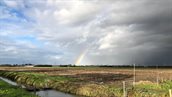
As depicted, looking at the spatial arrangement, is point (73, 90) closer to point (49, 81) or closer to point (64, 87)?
point (64, 87)

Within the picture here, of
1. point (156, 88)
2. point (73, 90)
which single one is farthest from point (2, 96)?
point (156, 88)

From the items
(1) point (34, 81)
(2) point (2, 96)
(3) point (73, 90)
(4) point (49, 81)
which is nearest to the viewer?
(2) point (2, 96)

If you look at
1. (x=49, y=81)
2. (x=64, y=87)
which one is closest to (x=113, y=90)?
(x=64, y=87)

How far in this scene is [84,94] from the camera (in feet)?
145

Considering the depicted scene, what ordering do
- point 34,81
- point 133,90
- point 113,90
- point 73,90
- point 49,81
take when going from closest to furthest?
point 133,90
point 113,90
point 73,90
point 49,81
point 34,81

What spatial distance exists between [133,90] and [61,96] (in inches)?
500

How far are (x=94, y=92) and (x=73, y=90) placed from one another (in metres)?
6.27

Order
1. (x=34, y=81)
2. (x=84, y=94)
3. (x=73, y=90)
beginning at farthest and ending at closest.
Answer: (x=34, y=81) < (x=73, y=90) < (x=84, y=94)

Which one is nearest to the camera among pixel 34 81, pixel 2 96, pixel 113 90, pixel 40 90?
pixel 2 96

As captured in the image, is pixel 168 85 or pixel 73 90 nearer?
pixel 168 85

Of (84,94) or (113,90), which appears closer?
(113,90)

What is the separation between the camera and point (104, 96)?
3975 centimetres

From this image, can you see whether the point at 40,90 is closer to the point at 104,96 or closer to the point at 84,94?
the point at 84,94

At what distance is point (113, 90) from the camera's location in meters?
40.3
